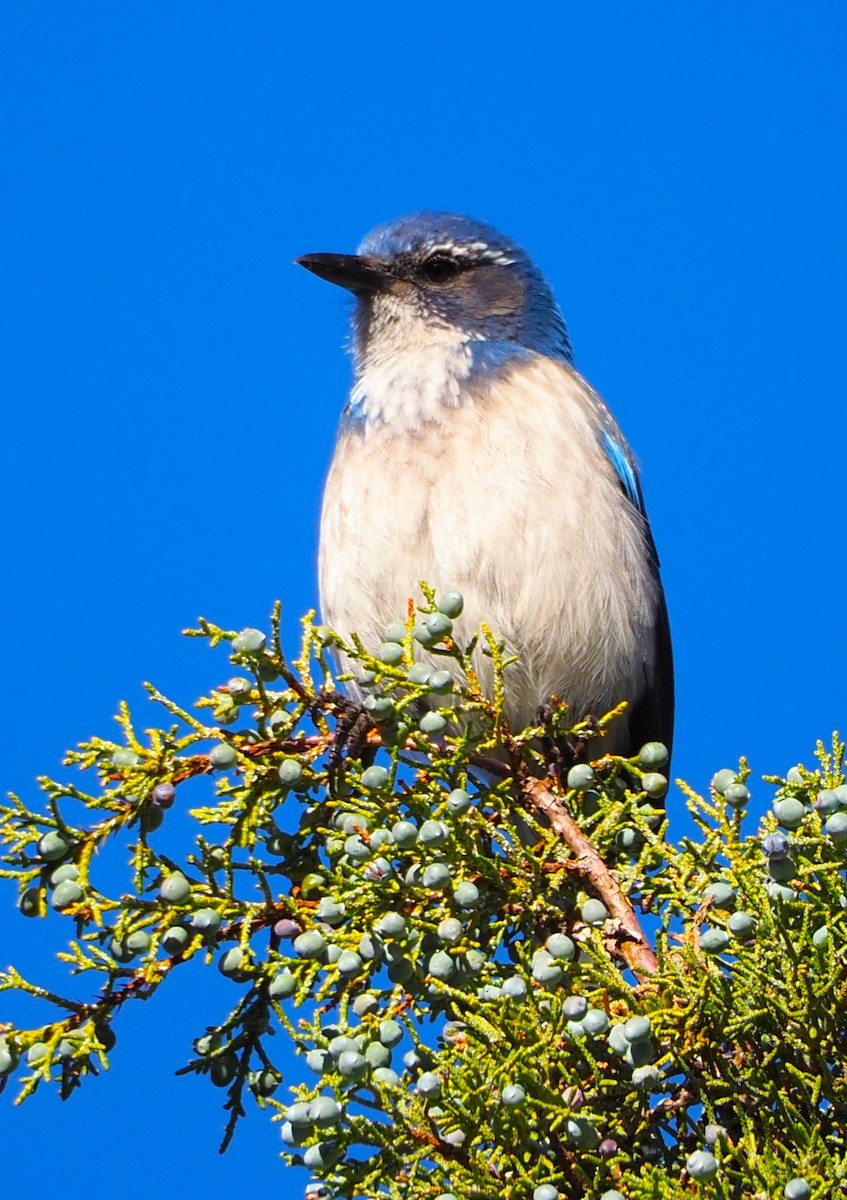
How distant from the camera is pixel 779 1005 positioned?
230 cm

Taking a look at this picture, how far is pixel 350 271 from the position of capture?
16.9 ft

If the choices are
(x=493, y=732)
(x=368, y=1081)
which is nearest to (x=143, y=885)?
(x=368, y=1081)

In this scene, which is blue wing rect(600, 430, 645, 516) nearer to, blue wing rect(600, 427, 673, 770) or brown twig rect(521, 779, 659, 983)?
blue wing rect(600, 427, 673, 770)

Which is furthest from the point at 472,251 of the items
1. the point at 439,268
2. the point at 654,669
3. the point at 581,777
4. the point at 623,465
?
the point at 581,777

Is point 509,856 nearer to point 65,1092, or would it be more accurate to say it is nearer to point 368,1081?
point 368,1081

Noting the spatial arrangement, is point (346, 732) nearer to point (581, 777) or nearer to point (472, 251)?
point (581, 777)

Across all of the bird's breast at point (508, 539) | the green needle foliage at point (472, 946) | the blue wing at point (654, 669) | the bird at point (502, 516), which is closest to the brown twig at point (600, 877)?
the green needle foliage at point (472, 946)

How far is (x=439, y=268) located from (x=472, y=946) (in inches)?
127

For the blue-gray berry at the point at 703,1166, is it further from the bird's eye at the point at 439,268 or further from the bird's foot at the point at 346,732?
the bird's eye at the point at 439,268

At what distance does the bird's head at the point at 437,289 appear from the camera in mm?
5074

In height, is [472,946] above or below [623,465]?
below

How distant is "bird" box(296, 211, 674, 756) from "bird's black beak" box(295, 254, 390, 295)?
0.5 inches

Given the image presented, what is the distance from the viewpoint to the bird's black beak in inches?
203

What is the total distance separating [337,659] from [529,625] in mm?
921
